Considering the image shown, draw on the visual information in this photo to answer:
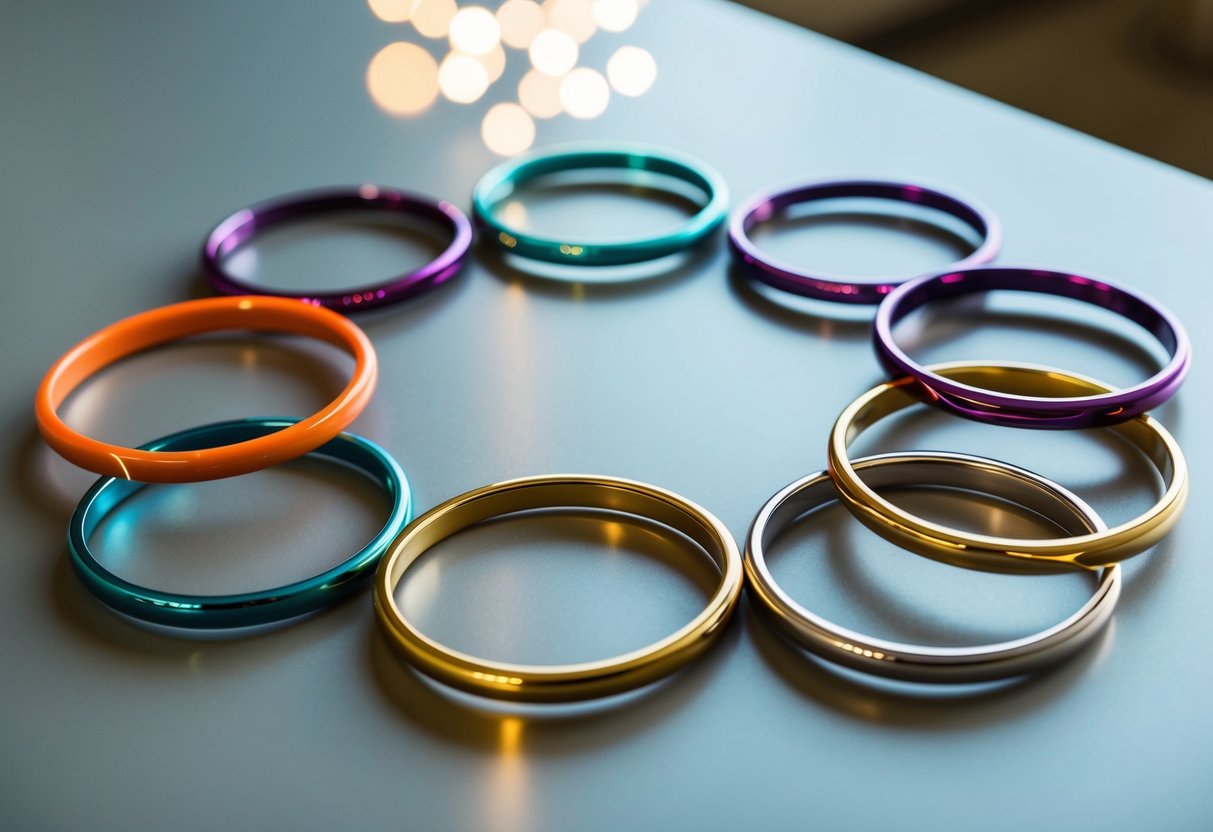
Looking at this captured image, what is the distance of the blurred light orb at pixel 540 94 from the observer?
6.37ft

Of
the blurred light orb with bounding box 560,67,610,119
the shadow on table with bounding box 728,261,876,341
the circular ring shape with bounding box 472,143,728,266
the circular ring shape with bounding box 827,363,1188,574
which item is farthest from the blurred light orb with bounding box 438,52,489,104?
the circular ring shape with bounding box 827,363,1188,574

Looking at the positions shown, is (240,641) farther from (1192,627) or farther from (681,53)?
(681,53)

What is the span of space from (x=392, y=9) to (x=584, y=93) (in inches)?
18.5

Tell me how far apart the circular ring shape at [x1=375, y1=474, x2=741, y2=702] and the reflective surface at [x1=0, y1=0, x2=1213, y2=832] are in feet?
0.10

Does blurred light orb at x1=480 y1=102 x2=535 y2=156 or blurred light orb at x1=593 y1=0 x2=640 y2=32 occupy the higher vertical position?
blurred light orb at x1=593 y1=0 x2=640 y2=32

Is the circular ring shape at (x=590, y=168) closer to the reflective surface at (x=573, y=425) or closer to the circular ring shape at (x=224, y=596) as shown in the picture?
the reflective surface at (x=573, y=425)

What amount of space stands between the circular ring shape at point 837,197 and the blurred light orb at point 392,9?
0.90 meters

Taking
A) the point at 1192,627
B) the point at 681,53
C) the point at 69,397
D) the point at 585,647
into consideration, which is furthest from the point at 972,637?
the point at 681,53

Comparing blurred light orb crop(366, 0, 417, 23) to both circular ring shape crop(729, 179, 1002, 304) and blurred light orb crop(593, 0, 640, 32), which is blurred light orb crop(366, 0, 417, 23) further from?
circular ring shape crop(729, 179, 1002, 304)

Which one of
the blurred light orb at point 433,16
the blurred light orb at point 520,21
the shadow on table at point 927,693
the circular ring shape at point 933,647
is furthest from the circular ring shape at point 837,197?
the blurred light orb at point 433,16

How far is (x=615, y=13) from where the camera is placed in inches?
84.8

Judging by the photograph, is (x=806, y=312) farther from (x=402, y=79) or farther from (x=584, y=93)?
(x=402, y=79)

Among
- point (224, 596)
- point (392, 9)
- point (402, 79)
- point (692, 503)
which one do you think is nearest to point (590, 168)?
point (402, 79)

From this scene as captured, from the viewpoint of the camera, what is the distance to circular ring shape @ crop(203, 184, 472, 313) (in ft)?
4.85
